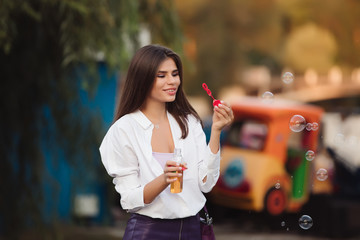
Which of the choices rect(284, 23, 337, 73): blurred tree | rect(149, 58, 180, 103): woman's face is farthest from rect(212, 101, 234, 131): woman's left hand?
rect(284, 23, 337, 73): blurred tree

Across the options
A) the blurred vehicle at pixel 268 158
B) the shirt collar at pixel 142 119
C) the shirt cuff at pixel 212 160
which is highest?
the shirt collar at pixel 142 119

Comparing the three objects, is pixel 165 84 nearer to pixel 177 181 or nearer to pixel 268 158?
pixel 177 181

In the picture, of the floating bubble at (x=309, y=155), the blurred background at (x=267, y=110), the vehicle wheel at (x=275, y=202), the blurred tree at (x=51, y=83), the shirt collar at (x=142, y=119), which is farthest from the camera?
the vehicle wheel at (x=275, y=202)

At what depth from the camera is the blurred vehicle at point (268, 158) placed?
25.8 feet

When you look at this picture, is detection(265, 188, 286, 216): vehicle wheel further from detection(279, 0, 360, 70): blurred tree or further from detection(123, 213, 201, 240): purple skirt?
detection(123, 213, 201, 240): purple skirt

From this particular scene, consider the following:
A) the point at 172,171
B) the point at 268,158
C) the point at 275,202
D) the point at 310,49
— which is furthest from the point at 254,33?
the point at 172,171

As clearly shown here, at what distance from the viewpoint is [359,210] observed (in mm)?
7609

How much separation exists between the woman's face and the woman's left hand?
0.68ft

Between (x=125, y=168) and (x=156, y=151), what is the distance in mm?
138

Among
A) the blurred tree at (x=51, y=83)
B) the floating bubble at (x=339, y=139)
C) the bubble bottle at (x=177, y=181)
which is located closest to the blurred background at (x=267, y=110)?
the floating bubble at (x=339, y=139)

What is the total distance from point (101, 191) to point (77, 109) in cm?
237

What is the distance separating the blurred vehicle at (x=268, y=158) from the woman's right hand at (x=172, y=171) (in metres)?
5.71

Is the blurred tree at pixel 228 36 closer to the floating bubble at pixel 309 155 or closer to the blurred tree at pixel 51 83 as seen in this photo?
the blurred tree at pixel 51 83

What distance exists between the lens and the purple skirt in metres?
2.37
